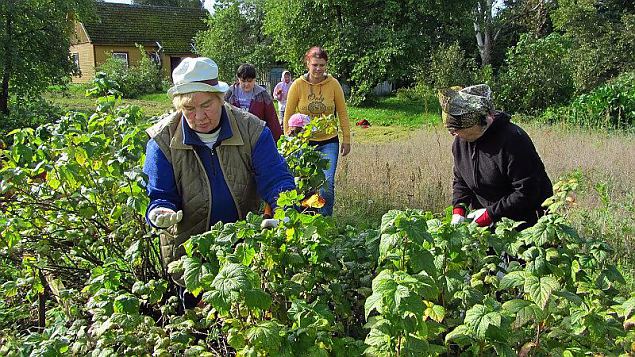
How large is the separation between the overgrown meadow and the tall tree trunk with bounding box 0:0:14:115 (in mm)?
12988

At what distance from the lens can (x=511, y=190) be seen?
312 centimetres

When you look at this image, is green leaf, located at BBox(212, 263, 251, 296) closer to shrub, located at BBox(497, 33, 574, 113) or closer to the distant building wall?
shrub, located at BBox(497, 33, 574, 113)

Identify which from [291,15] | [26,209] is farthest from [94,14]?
[26,209]

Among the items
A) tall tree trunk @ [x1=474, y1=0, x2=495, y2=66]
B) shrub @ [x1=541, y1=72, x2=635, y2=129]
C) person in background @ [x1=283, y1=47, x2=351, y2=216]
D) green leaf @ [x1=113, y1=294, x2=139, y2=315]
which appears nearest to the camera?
green leaf @ [x1=113, y1=294, x2=139, y2=315]

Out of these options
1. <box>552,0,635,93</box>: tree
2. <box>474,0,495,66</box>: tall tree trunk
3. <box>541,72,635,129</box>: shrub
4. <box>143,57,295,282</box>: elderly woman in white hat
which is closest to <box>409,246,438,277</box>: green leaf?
<box>143,57,295,282</box>: elderly woman in white hat

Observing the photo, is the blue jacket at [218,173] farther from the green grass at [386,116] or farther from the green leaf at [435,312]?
the green grass at [386,116]

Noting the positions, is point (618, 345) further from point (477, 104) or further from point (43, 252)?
point (43, 252)

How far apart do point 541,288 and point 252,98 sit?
14.6 feet

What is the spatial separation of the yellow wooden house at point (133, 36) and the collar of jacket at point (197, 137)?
107 ft

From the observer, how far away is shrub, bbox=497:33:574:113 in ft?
48.6

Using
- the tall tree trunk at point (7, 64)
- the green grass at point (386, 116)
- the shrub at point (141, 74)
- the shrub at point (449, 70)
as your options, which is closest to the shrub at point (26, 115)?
the tall tree trunk at point (7, 64)

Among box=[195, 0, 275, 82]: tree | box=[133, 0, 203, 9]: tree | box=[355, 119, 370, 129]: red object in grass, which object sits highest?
box=[133, 0, 203, 9]: tree

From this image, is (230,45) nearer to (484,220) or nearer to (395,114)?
(395,114)

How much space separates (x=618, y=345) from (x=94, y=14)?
17.9 meters
